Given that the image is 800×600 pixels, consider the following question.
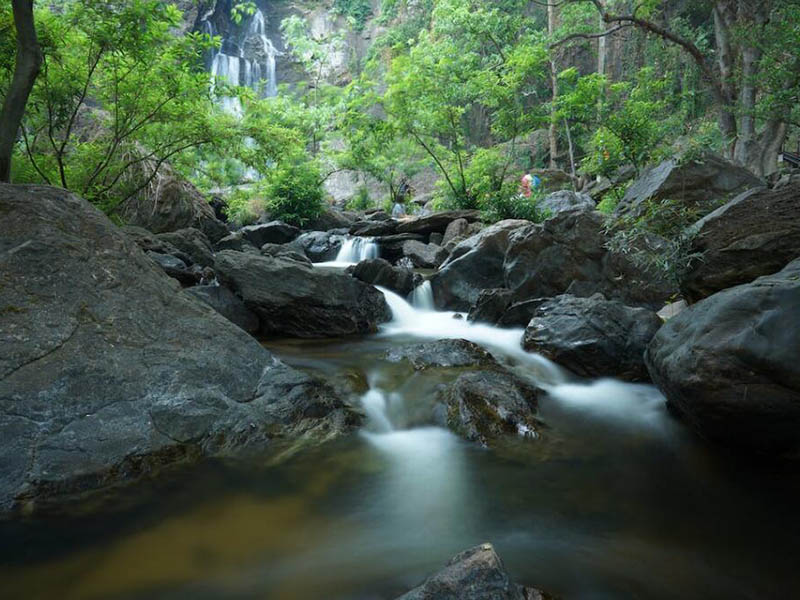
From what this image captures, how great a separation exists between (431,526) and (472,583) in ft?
3.70

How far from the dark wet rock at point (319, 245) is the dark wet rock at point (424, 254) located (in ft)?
7.75

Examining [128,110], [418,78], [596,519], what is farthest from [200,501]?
[418,78]

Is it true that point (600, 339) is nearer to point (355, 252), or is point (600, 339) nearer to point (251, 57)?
point (355, 252)

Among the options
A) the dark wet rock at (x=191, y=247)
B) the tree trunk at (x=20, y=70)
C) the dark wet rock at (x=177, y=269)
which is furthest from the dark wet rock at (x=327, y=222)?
the tree trunk at (x=20, y=70)

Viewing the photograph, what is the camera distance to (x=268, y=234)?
15.0 metres

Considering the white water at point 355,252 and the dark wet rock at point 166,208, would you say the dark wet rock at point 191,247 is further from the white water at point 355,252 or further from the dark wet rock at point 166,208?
the white water at point 355,252

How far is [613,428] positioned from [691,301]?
1832 mm

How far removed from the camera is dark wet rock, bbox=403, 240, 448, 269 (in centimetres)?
1222

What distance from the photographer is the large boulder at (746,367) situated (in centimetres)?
294

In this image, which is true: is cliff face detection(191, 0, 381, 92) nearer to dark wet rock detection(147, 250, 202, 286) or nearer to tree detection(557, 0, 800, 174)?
tree detection(557, 0, 800, 174)

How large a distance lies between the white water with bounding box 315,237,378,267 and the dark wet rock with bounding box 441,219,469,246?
81.9 inches

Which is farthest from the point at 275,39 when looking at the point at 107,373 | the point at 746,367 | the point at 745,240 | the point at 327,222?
the point at 746,367

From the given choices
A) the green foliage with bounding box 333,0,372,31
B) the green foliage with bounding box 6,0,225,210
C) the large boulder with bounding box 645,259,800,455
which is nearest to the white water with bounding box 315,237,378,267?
the green foliage with bounding box 6,0,225,210

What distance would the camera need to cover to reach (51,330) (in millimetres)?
3125
